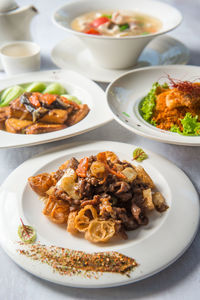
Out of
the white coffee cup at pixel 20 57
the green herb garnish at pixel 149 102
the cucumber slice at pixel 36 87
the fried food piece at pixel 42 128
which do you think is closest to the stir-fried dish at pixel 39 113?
the fried food piece at pixel 42 128

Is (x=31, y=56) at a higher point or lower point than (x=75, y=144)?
higher

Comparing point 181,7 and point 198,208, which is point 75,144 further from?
point 181,7

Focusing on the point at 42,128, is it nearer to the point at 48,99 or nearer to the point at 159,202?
the point at 48,99

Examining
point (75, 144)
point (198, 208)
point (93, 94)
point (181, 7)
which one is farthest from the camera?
point (181, 7)

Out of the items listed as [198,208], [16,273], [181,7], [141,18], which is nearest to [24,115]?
[16,273]

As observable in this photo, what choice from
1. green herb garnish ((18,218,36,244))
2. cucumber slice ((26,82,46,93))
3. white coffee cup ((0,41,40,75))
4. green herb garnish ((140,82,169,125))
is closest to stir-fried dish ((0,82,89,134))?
cucumber slice ((26,82,46,93))

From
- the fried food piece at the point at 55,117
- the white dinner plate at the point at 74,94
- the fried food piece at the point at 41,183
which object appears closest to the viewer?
the fried food piece at the point at 41,183

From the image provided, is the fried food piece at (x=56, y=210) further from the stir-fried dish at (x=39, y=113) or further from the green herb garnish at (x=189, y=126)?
the green herb garnish at (x=189, y=126)
